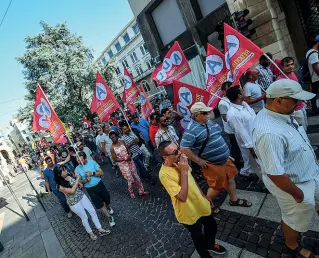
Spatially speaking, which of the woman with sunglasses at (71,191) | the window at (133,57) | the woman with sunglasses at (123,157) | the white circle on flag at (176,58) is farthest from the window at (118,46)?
the woman with sunglasses at (71,191)

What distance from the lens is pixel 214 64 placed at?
5387 mm

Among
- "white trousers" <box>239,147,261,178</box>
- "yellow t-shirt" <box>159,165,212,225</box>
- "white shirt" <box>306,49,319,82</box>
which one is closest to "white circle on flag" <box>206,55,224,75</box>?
"white trousers" <box>239,147,261,178</box>

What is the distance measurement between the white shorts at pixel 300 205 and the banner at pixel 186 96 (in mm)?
2906

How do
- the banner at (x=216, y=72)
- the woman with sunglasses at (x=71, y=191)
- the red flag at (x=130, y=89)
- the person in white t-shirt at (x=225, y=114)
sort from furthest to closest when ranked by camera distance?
the red flag at (x=130, y=89) → the banner at (x=216, y=72) → the person in white t-shirt at (x=225, y=114) → the woman with sunglasses at (x=71, y=191)

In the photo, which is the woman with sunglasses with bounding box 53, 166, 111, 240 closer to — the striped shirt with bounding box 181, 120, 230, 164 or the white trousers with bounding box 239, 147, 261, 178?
the striped shirt with bounding box 181, 120, 230, 164

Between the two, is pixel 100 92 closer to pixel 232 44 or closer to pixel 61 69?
pixel 232 44

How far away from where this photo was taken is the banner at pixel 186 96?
16.4 feet

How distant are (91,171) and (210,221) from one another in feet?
9.66

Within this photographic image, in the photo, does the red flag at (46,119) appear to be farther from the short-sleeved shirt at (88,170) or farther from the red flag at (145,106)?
the red flag at (145,106)

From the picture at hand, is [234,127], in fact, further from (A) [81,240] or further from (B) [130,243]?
(A) [81,240]

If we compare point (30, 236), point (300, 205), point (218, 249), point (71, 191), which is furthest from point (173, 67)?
point (30, 236)

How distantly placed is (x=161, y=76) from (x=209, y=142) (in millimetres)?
4084

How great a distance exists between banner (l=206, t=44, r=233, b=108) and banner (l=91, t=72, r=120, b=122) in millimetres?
2900

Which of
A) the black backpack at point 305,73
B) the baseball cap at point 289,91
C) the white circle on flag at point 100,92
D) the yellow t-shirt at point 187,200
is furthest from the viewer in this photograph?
the white circle on flag at point 100,92
